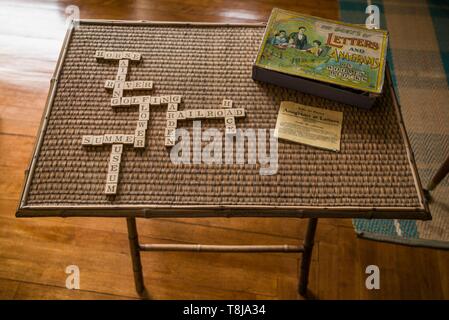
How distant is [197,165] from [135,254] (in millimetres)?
426

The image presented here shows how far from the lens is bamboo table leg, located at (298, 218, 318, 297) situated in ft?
3.53

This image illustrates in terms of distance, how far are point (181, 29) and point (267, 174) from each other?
19.7 inches

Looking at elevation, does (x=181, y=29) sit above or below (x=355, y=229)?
above

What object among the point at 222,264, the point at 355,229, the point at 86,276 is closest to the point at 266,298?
the point at 222,264

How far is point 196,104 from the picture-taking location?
945mm

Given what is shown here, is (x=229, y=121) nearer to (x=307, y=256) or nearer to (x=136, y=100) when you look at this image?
(x=136, y=100)

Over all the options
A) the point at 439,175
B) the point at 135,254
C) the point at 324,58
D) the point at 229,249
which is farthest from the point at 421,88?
the point at 135,254

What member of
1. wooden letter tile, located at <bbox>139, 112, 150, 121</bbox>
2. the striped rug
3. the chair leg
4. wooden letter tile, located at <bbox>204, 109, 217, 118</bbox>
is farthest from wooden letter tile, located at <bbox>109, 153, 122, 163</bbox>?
the chair leg

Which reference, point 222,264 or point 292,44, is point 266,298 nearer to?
point 222,264

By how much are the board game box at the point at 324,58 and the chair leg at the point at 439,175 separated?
512mm

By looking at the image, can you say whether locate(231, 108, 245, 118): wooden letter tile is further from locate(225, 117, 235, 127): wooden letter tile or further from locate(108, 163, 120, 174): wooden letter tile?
locate(108, 163, 120, 174): wooden letter tile

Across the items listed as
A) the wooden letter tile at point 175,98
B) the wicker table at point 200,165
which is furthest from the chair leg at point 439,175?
the wooden letter tile at point 175,98

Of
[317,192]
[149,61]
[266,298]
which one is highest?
[149,61]

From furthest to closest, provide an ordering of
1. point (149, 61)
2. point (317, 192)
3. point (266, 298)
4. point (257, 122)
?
point (266, 298) → point (149, 61) → point (257, 122) → point (317, 192)
